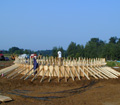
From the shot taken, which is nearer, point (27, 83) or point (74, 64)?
point (27, 83)

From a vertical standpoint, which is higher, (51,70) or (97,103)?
(51,70)

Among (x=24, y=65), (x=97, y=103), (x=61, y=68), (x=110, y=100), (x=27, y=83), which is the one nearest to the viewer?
(x=97, y=103)

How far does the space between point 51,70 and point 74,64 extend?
1.45 meters

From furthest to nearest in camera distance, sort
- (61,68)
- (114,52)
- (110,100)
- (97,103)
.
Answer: (114,52), (61,68), (110,100), (97,103)

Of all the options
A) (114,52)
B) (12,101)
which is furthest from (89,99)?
(114,52)

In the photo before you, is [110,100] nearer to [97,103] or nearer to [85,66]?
[97,103]

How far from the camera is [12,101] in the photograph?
7219 millimetres

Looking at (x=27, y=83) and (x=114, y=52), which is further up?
(x=114, y=52)

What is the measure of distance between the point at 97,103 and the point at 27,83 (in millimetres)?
4931

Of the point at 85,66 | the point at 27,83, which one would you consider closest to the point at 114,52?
the point at 85,66

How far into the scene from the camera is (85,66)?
42.0ft

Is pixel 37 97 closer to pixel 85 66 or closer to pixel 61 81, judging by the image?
pixel 61 81

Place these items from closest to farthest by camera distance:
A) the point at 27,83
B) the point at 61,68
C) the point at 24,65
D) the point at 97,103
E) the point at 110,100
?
1. the point at 97,103
2. the point at 110,100
3. the point at 27,83
4. the point at 61,68
5. the point at 24,65

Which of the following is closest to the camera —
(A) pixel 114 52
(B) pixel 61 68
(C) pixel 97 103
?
(C) pixel 97 103
